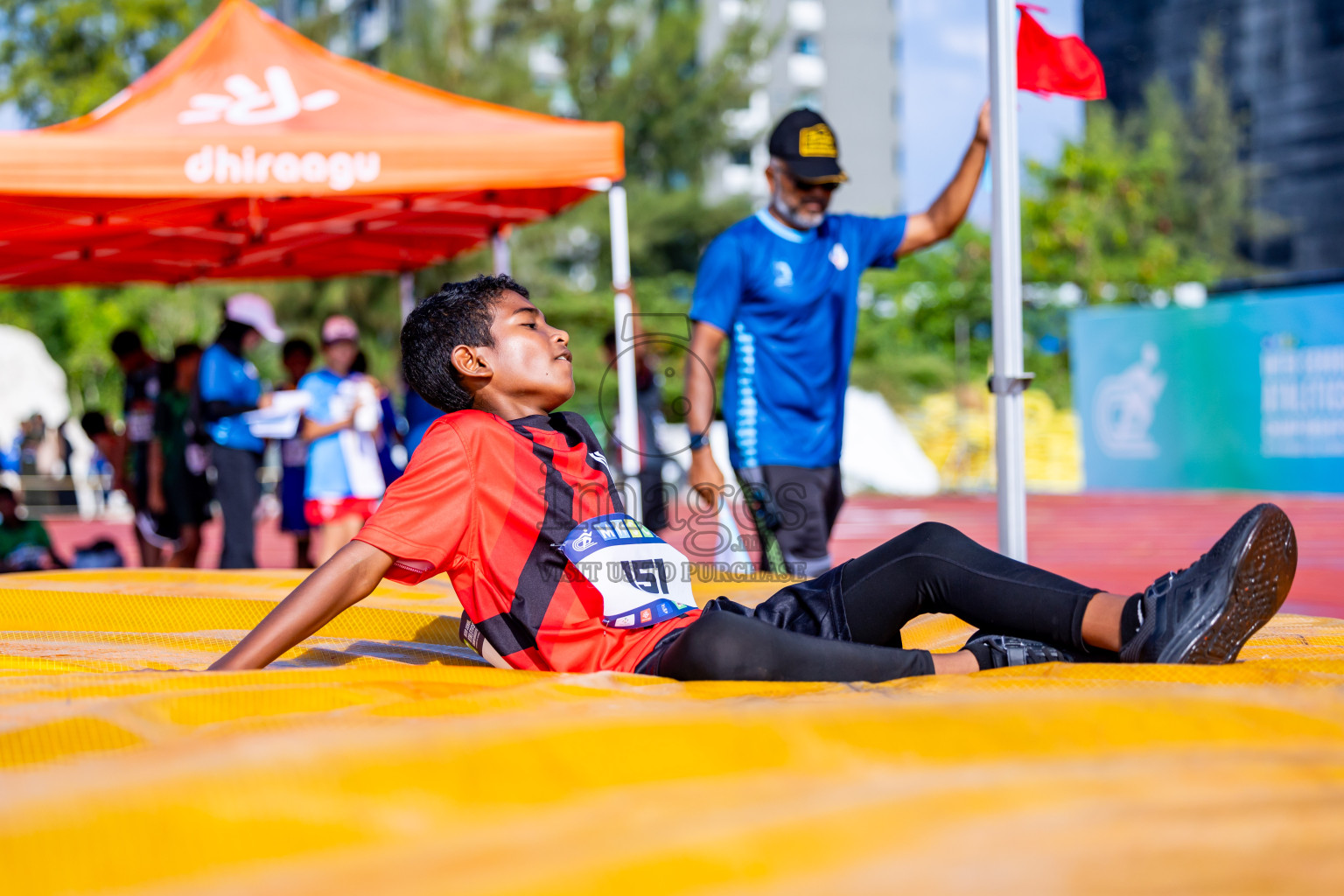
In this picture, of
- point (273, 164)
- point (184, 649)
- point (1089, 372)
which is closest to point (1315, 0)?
point (1089, 372)

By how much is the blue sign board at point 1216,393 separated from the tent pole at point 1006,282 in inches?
324

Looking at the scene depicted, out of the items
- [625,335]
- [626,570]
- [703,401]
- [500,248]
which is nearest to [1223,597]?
[626,570]

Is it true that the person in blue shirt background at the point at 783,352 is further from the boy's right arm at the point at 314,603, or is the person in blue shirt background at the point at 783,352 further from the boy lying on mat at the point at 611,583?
the boy's right arm at the point at 314,603

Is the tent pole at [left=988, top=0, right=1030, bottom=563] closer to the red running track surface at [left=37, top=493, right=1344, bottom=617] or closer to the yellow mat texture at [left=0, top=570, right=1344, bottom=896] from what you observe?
the yellow mat texture at [left=0, top=570, right=1344, bottom=896]

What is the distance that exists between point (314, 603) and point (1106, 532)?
25.2 feet

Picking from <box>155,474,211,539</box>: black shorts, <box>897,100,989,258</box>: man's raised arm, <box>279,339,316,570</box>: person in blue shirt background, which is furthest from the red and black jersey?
<box>155,474,211,539</box>: black shorts

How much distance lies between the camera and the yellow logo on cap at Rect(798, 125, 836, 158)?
3371 millimetres

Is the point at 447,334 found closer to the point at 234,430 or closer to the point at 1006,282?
the point at 1006,282

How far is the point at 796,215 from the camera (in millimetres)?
3482

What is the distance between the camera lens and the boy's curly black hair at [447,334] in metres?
2.21

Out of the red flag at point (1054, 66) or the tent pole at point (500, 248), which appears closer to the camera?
the red flag at point (1054, 66)

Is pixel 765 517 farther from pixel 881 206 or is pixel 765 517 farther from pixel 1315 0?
pixel 881 206

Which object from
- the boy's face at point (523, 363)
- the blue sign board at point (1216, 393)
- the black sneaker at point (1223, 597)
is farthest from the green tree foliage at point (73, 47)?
the black sneaker at point (1223, 597)

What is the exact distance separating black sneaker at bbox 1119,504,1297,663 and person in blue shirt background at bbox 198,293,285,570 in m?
4.53
